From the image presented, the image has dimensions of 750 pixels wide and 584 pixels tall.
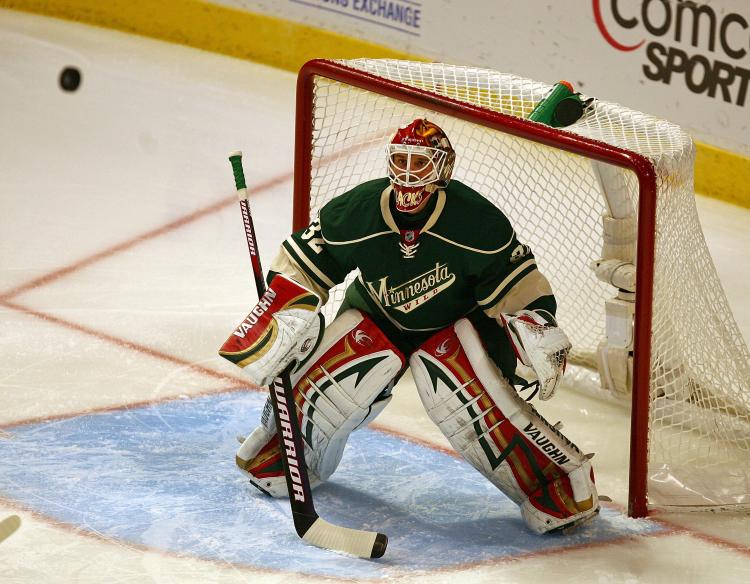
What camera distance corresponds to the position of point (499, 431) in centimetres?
318

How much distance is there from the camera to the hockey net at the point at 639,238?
10.5 feet

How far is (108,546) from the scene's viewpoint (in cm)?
309

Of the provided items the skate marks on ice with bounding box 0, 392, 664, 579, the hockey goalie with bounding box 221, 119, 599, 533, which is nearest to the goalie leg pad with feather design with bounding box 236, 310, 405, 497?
the hockey goalie with bounding box 221, 119, 599, 533

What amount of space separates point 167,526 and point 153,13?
13.1 ft

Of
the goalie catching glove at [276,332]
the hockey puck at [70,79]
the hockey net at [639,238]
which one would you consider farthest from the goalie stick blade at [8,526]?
the hockey puck at [70,79]

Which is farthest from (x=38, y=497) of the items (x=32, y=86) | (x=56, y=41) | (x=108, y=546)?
(x=56, y=41)

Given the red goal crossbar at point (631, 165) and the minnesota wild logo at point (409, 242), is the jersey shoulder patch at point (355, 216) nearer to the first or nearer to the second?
the minnesota wild logo at point (409, 242)

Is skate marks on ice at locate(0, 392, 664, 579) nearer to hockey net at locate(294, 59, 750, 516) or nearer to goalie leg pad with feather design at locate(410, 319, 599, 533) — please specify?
goalie leg pad with feather design at locate(410, 319, 599, 533)

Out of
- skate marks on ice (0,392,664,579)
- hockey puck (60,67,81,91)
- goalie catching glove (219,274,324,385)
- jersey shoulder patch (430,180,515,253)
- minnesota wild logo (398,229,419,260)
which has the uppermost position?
jersey shoulder patch (430,180,515,253)

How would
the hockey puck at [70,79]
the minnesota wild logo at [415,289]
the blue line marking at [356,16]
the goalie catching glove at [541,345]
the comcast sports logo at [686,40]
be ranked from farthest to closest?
the hockey puck at [70,79] → the blue line marking at [356,16] → the comcast sports logo at [686,40] → the minnesota wild logo at [415,289] → the goalie catching glove at [541,345]

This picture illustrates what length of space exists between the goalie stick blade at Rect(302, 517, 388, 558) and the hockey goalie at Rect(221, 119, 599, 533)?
23cm

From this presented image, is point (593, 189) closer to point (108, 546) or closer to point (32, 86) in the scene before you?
point (108, 546)

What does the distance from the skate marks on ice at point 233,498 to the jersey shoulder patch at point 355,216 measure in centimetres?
60

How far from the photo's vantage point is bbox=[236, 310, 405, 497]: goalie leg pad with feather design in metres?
3.22
